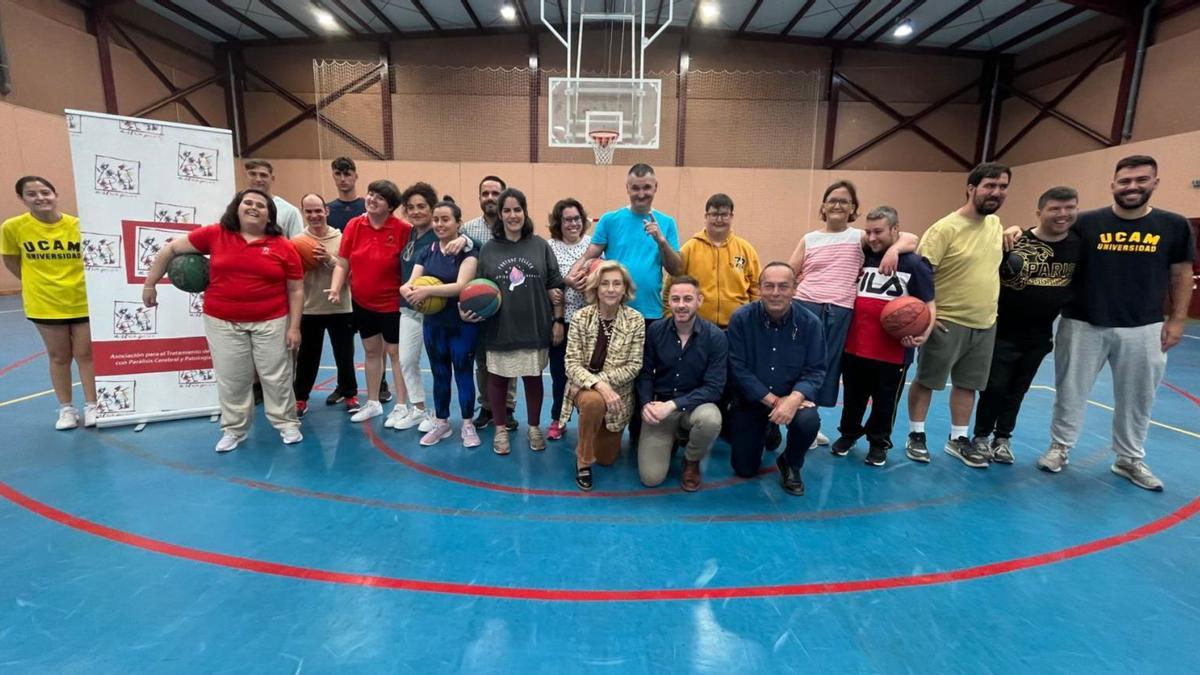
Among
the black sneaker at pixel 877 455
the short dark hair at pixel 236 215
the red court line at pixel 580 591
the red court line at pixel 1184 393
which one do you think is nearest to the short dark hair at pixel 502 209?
the short dark hair at pixel 236 215

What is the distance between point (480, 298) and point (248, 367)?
1689 mm

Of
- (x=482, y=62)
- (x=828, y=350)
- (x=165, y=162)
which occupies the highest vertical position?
(x=482, y=62)

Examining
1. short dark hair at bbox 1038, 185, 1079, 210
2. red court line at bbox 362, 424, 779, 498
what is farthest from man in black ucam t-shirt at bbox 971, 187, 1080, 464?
red court line at bbox 362, 424, 779, 498

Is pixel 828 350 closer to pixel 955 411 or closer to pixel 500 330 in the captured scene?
pixel 955 411

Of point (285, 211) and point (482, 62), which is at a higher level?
point (482, 62)

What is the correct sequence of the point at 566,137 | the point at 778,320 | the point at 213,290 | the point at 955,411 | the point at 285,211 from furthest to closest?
the point at 566,137, the point at 285,211, the point at 955,411, the point at 213,290, the point at 778,320

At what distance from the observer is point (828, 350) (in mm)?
3369

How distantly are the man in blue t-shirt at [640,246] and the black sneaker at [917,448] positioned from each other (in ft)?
6.32

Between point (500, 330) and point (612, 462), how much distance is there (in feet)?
3.68

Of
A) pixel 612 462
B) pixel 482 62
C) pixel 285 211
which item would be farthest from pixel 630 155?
pixel 612 462

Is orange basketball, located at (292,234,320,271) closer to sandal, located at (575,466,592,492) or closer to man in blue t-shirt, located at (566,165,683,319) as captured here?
man in blue t-shirt, located at (566,165,683,319)

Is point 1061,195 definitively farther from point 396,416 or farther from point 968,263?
point 396,416

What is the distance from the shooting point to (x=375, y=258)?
12.1 feet

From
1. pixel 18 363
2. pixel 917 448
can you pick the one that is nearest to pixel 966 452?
pixel 917 448
